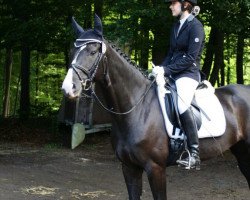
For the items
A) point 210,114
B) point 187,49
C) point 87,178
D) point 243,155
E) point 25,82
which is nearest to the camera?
point 187,49

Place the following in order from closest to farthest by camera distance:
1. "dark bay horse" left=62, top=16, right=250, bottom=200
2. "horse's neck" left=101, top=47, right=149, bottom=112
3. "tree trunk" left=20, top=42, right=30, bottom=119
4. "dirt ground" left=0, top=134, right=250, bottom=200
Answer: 1. "dark bay horse" left=62, top=16, right=250, bottom=200
2. "horse's neck" left=101, top=47, right=149, bottom=112
3. "dirt ground" left=0, top=134, right=250, bottom=200
4. "tree trunk" left=20, top=42, right=30, bottom=119

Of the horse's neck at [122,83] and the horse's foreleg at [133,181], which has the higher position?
the horse's neck at [122,83]

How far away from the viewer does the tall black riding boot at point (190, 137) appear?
4.77 meters

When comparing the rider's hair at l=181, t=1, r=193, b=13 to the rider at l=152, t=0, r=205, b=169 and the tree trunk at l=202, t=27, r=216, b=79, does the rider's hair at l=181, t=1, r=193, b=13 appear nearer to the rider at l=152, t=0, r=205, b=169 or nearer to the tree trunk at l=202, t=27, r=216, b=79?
the rider at l=152, t=0, r=205, b=169

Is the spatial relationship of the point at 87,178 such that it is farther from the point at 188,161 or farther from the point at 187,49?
the point at 187,49

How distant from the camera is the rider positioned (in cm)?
479

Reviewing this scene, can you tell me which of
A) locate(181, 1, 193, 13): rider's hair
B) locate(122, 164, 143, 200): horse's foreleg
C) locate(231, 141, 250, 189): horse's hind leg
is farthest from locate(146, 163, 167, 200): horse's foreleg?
locate(181, 1, 193, 13): rider's hair

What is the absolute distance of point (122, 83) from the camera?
184 inches

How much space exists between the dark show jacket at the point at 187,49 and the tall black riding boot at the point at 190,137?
1.57 ft

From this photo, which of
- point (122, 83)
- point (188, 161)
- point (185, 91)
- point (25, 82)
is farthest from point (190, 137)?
point (25, 82)

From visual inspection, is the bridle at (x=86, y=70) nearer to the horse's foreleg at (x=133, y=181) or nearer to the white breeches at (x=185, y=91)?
the white breeches at (x=185, y=91)

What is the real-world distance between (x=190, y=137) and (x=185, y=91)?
1.70ft

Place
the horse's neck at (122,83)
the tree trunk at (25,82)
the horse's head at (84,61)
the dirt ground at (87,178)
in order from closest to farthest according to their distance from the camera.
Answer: the horse's head at (84,61)
the horse's neck at (122,83)
the dirt ground at (87,178)
the tree trunk at (25,82)

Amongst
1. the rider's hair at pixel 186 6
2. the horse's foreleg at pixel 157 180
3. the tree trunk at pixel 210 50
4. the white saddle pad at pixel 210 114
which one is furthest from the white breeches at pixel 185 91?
the tree trunk at pixel 210 50
